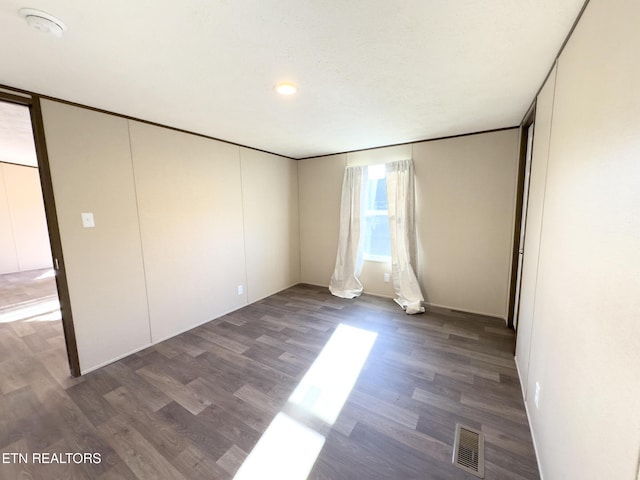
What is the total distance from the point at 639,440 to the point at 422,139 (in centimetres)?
330

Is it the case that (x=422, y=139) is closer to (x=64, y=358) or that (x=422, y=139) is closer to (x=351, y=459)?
(x=351, y=459)

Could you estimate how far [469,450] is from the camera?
1468 mm

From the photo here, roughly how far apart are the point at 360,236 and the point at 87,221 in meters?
3.21

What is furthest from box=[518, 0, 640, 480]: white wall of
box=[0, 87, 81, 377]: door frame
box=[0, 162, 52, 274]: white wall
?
box=[0, 162, 52, 274]: white wall

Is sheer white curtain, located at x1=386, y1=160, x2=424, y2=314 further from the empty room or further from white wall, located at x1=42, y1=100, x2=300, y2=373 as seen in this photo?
white wall, located at x1=42, y1=100, x2=300, y2=373

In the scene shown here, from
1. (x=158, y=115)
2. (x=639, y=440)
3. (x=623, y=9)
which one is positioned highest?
(x=158, y=115)

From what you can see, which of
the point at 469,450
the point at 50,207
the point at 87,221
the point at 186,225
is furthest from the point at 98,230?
the point at 469,450

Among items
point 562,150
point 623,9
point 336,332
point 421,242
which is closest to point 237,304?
point 336,332

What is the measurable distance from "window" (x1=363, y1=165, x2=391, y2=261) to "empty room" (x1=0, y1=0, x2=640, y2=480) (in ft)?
0.21

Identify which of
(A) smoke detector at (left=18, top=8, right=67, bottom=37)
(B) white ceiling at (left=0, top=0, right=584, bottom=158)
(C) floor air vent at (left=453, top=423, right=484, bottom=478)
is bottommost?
(C) floor air vent at (left=453, top=423, right=484, bottom=478)

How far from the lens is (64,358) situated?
2.44m

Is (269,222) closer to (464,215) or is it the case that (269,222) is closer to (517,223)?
(464,215)

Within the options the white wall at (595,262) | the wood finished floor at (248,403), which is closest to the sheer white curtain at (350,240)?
the wood finished floor at (248,403)

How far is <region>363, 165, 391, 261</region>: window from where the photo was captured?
3.82 meters
